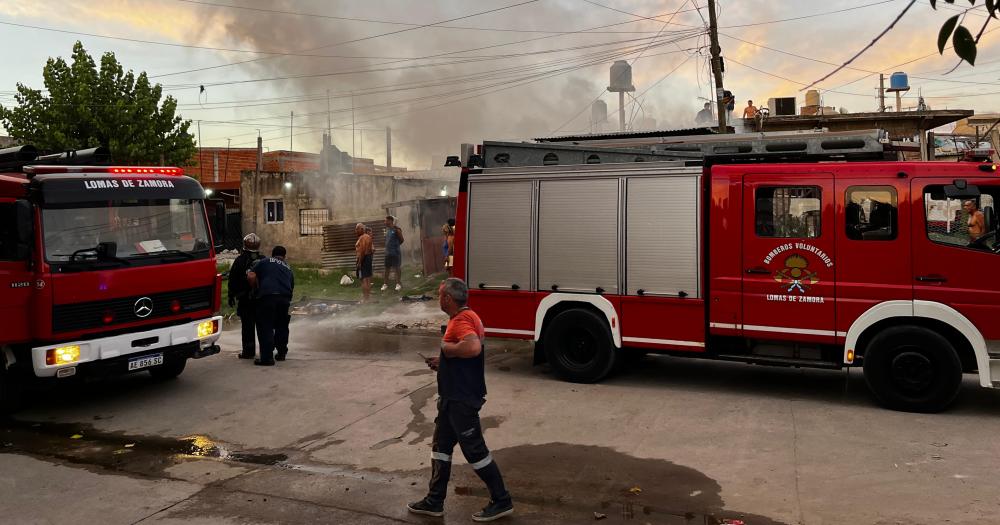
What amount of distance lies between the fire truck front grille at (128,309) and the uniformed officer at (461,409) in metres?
4.27

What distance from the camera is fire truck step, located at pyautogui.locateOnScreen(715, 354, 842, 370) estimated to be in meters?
7.38

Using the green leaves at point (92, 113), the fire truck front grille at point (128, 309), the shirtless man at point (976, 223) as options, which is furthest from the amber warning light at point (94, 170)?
the green leaves at point (92, 113)

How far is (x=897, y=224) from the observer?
22.7ft

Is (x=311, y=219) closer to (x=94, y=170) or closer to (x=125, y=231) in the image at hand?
(x=94, y=170)

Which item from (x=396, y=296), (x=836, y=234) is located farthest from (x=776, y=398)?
(x=396, y=296)

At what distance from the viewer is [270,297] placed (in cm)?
947

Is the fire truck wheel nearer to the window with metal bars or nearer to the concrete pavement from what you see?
the concrete pavement

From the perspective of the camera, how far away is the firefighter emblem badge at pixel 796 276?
724 cm

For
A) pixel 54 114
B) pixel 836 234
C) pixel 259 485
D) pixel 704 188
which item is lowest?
pixel 259 485

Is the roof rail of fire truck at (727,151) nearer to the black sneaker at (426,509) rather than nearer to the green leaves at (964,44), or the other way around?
the black sneaker at (426,509)

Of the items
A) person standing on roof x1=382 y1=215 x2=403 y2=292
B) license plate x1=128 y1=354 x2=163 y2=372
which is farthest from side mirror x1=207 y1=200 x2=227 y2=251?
person standing on roof x1=382 y1=215 x2=403 y2=292

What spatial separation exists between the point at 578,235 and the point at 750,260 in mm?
1910

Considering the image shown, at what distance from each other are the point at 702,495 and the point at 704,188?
3.71m

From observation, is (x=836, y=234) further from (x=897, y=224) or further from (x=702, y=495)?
(x=702, y=495)
